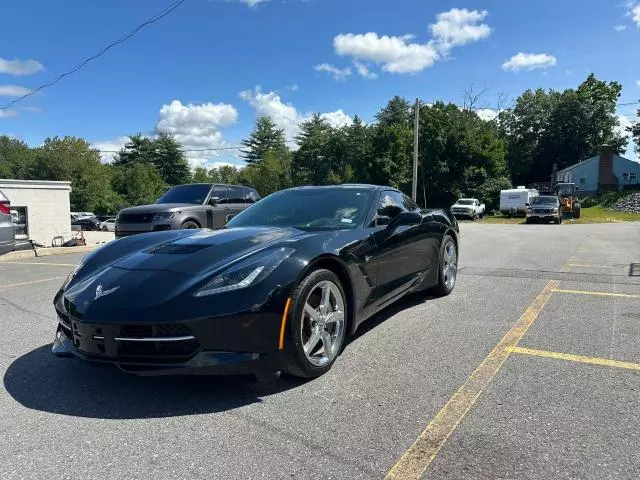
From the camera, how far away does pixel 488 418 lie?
274 centimetres

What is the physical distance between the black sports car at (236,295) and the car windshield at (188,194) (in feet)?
25.6

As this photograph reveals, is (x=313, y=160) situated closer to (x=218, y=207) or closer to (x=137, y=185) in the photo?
(x=137, y=185)

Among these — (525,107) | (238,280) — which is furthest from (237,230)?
(525,107)

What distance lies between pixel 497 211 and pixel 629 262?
39.2 metres

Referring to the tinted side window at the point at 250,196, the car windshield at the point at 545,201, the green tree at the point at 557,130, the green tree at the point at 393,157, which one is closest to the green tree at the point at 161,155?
the green tree at the point at 393,157

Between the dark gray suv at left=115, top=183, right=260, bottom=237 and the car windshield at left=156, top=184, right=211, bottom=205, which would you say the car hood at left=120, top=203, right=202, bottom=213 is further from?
the car windshield at left=156, top=184, right=211, bottom=205

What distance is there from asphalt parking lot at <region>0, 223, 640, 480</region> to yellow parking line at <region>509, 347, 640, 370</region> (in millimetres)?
23

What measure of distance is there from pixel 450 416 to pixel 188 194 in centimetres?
1041

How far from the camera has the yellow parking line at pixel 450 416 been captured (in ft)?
7.41

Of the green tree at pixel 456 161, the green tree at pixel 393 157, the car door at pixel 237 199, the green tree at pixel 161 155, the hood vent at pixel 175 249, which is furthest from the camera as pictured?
the green tree at pixel 161 155

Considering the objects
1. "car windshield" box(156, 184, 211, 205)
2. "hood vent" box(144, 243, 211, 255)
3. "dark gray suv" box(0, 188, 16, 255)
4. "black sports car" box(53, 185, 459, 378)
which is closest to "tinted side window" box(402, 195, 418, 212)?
"black sports car" box(53, 185, 459, 378)

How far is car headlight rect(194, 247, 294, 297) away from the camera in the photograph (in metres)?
2.91

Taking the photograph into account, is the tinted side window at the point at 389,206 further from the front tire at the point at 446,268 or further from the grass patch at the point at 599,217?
the grass patch at the point at 599,217

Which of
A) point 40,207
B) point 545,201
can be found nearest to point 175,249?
point 40,207
